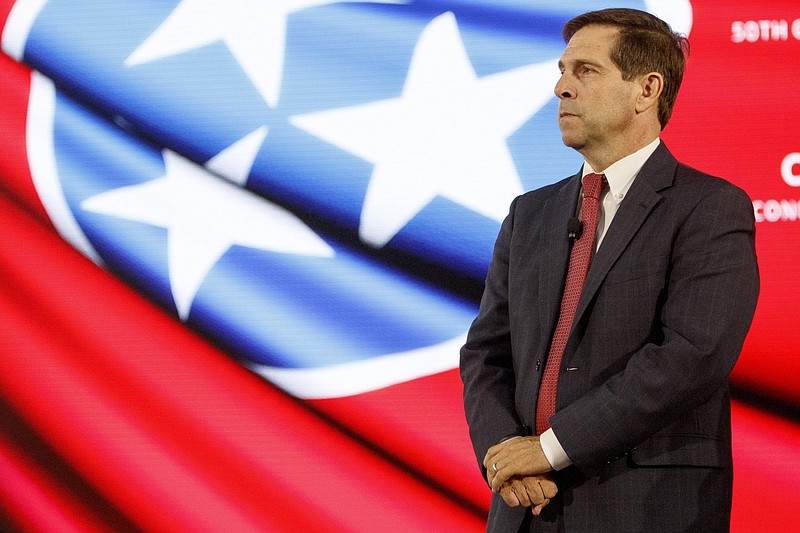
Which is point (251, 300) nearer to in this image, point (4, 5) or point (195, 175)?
point (195, 175)

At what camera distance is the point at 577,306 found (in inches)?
65.0

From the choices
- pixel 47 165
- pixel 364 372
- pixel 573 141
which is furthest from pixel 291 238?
pixel 573 141

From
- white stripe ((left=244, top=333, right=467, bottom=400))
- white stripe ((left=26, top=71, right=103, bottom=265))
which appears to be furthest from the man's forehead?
white stripe ((left=26, top=71, right=103, bottom=265))

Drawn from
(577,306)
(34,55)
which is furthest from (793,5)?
(34,55)

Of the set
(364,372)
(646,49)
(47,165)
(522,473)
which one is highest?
(646,49)

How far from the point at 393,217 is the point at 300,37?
2.02ft

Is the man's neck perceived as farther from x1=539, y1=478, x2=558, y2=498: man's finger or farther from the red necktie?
x1=539, y1=478, x2=558, y2=498: man's finger

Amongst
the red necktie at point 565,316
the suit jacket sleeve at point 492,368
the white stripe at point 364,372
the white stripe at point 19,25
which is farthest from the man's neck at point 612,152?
the white stripe at point 19,25

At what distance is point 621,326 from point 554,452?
0.82ft

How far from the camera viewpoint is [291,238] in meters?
2.71

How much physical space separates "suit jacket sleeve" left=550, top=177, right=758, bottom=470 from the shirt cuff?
20mm

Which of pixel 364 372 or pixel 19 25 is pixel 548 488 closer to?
pixel 364 372

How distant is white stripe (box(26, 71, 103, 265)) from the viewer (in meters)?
2.86

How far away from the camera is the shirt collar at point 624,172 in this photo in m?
1.75
